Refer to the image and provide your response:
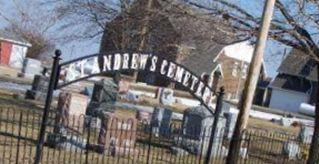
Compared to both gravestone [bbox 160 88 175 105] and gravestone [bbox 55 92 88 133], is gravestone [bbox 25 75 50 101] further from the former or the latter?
gravestone [bbox 160 88 175 105]

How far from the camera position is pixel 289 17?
1764 cm

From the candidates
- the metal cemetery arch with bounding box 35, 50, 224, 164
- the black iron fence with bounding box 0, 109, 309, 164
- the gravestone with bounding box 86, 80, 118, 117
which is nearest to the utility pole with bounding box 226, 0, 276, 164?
the metal cemetery arch with bounding box 35, 50, 224, 164

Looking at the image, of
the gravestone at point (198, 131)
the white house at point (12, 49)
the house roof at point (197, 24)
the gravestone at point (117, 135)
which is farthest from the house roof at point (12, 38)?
the gravestone at point (117, 135)

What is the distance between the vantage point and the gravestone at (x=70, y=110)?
15492mm

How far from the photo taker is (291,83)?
75.8 m

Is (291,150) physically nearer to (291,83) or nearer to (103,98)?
(103,98)

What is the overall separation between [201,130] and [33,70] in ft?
111

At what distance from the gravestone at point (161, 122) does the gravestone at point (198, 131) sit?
92 cm

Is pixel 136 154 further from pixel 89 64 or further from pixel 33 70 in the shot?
pixel 33 70

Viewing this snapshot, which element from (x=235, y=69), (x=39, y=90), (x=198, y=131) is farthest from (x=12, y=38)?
(x=198, y=131)

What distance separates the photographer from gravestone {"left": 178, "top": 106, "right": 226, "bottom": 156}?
56.9 ft

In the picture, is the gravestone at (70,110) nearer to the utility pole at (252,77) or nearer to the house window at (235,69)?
the utility pole at (252,77)

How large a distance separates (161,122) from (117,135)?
6187mm

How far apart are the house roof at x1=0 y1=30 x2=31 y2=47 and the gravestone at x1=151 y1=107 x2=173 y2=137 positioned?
45457mm
